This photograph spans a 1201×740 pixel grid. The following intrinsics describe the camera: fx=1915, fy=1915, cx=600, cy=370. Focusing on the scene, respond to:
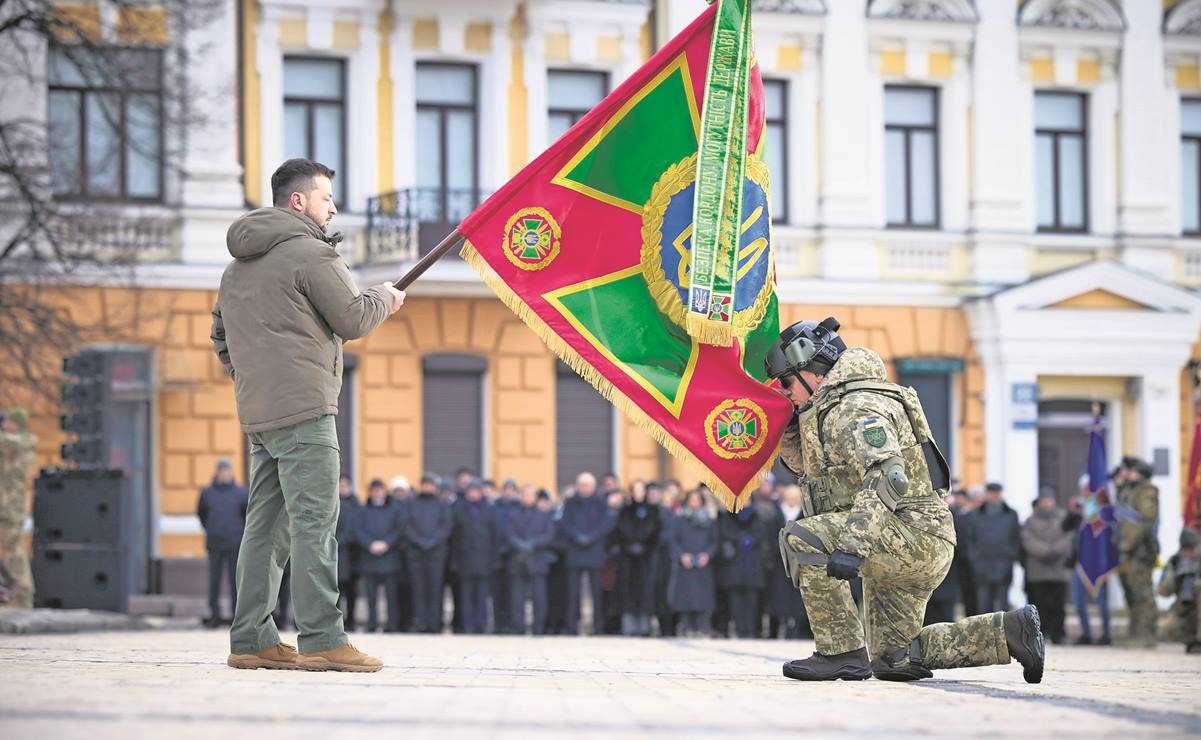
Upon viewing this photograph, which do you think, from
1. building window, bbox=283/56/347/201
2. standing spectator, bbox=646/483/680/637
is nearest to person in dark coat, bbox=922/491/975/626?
standing spectator, bbox=646/483/680/637

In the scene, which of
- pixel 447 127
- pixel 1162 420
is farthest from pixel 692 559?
pixel 1162 420

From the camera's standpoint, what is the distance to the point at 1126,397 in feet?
91.0

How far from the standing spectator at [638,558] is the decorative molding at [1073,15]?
11080 millimetres

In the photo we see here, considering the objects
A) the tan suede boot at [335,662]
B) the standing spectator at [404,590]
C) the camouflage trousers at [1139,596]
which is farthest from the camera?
the standing spectator at [404,590]

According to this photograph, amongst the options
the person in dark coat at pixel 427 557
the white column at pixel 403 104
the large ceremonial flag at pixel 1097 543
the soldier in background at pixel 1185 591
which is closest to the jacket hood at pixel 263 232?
the soldier in background at pixel 1185 591

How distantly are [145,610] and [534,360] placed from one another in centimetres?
653

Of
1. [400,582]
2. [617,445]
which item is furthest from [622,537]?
[617,445]

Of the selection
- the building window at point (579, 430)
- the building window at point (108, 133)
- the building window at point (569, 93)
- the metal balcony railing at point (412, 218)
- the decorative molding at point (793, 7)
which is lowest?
the building window at point (579, 430)

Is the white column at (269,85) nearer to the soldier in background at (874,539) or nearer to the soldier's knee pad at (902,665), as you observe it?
the soldier in background at (874,539)

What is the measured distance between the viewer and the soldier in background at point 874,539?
8492 millimetres

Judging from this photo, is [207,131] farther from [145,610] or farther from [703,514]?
[703,514]

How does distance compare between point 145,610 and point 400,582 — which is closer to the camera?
point 400,582

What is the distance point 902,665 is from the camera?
8750 mm

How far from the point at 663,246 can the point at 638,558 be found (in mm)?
11086
